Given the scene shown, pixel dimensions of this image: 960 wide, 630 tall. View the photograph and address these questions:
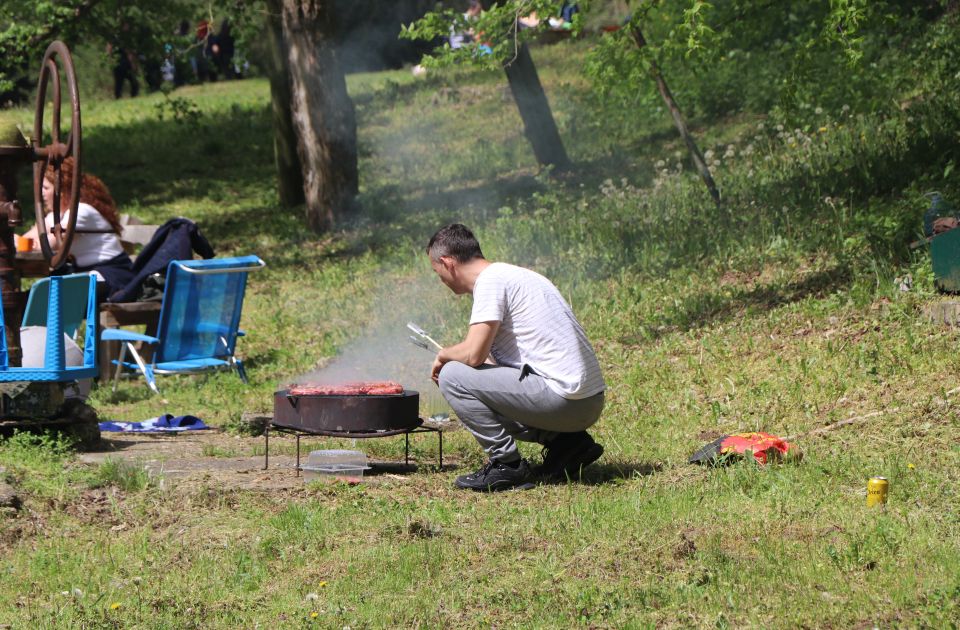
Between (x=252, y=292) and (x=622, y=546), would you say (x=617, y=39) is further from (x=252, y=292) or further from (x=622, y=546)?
(x=622, y=546)

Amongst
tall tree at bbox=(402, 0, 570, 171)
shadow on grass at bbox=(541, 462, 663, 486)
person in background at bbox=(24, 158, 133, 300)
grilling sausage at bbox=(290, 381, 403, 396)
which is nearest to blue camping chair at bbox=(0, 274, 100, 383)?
grilling sausage at bbox=(290, 381, 403, 396)

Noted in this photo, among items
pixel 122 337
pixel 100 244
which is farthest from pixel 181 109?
pixel 122 337

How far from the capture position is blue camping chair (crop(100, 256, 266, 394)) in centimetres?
1027

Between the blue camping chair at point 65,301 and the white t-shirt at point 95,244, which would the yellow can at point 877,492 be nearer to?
the blue camping chair at point 65,301

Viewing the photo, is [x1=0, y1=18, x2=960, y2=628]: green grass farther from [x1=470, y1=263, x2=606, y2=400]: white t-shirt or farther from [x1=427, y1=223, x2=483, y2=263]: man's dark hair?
[x1=427, y1=223, x2=483, y2=263]: man's dark hair

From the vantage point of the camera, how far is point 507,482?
6438 mm

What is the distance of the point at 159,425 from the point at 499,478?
3443 mm

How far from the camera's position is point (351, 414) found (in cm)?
666

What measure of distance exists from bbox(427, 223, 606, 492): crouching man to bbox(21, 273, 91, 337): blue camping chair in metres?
2.51

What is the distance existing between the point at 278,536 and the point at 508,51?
7.25 meters

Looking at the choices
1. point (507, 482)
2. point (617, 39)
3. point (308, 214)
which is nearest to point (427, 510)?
point (507, 482)

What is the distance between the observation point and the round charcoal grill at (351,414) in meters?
6.64

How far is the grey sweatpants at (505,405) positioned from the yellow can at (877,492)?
1.47m

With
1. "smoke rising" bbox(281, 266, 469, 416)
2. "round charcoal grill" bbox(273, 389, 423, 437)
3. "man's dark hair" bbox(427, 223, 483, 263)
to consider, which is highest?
"man's dark hair" bbox(427, 223, 483, 263)
